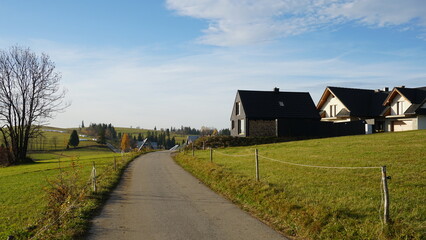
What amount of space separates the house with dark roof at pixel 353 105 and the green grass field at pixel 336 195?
28341 mm

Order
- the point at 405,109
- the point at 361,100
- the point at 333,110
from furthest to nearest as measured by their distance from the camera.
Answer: the point at 333,110 < the point at 361,100 < the point at 405,109

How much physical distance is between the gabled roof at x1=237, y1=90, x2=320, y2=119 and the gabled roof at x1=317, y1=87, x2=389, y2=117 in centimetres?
355

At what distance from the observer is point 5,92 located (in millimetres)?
42844

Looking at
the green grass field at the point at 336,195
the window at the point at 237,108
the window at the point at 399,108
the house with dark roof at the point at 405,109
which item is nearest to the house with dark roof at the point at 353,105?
the house with dark roof at the point at 405,109

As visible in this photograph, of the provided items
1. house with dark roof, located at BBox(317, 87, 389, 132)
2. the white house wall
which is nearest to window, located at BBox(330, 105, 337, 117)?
house with dark roof, located at BBox(317, 87, 389, 132)

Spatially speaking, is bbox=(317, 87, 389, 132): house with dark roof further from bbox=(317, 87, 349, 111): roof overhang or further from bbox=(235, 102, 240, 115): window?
bbox=(235, 102, 240, 115): window

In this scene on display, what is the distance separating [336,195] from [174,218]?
4625mm

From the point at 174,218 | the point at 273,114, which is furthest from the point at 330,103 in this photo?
the point at 174,218

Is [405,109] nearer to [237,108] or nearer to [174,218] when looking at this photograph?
[237,108]

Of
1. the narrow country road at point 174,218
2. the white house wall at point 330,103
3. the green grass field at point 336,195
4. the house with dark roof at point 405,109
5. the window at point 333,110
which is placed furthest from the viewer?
the window at point 333,110

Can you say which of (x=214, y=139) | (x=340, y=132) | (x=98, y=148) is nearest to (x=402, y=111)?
(x=340, y=132)

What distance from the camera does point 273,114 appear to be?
143 ft

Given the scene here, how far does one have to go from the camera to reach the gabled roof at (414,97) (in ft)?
124

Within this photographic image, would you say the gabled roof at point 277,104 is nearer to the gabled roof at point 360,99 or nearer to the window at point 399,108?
the gabled roof at point 360,99
